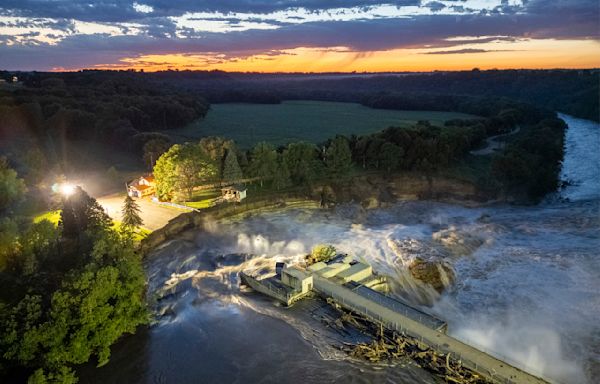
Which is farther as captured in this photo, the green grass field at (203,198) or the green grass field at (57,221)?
the green grass field at (203,198)

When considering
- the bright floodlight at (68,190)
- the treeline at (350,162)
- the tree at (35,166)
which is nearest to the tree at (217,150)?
the treeline at (350,162)

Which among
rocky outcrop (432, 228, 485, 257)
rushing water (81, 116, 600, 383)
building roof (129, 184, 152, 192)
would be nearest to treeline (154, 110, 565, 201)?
building roof (129, 184, 152, 192)

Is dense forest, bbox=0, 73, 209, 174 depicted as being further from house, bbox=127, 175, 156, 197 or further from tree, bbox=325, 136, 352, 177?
tree, bbox=325, 136, 352, 177

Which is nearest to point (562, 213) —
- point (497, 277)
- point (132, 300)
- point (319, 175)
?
point (497, 277)

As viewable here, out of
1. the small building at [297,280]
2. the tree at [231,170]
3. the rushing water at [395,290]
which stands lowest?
the rushing water at [395,290]

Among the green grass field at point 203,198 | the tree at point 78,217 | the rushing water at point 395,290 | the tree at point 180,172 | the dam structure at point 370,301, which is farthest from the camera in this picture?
the green grass field at point 203,198

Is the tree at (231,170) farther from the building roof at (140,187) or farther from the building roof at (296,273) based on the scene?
the building roof at (296,273)
